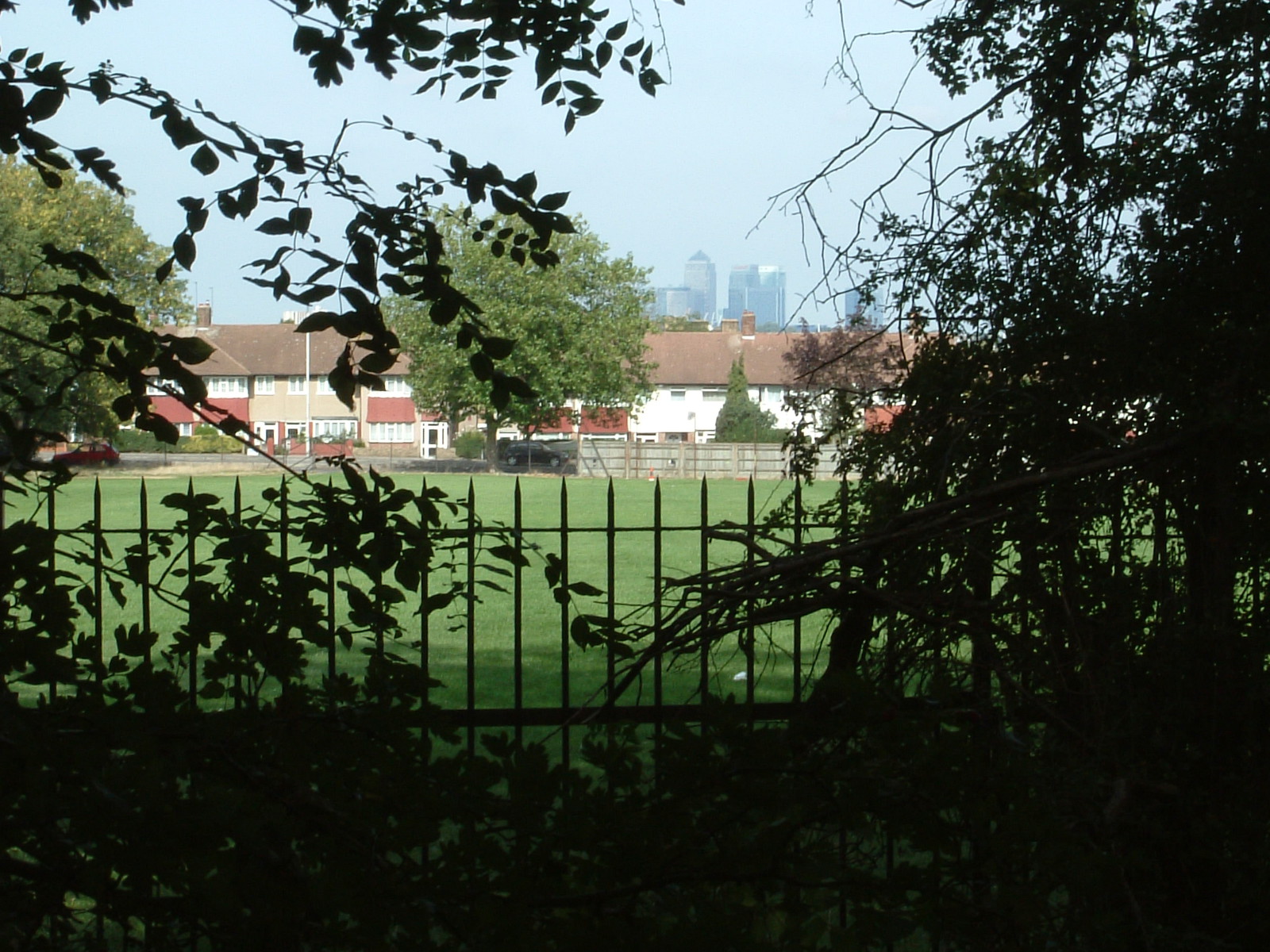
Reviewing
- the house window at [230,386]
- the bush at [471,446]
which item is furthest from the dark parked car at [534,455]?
the house window at [230,386]

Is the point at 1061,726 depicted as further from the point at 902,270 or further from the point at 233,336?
the point at 233,336

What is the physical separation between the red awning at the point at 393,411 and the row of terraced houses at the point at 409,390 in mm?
47

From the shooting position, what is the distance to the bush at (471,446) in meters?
56.0

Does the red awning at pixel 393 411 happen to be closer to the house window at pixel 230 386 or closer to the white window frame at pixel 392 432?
the white window frame at pixel 392 432

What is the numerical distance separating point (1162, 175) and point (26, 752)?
10.9 feet

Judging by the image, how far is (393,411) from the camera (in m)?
62.0

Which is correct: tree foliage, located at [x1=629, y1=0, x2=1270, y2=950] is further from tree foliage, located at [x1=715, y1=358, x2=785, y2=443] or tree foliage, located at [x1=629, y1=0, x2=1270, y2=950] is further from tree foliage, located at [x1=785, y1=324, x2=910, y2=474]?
tree foliage, located at [x1=715, y1=358, x2=785, y2=443]

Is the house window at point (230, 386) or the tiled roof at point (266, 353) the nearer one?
the tiled roof at point (266, 353)

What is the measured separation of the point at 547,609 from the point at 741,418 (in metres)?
41.4

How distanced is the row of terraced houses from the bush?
2.79m

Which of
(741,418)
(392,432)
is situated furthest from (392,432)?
(741,418)

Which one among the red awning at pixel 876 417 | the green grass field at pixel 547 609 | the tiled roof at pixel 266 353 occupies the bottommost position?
the green grass field at pixel 547 609

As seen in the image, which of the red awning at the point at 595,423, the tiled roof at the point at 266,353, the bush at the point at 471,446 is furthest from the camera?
the tiled roof at the point at 266,353

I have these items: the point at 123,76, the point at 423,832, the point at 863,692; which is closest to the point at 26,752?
the point at 423,832
